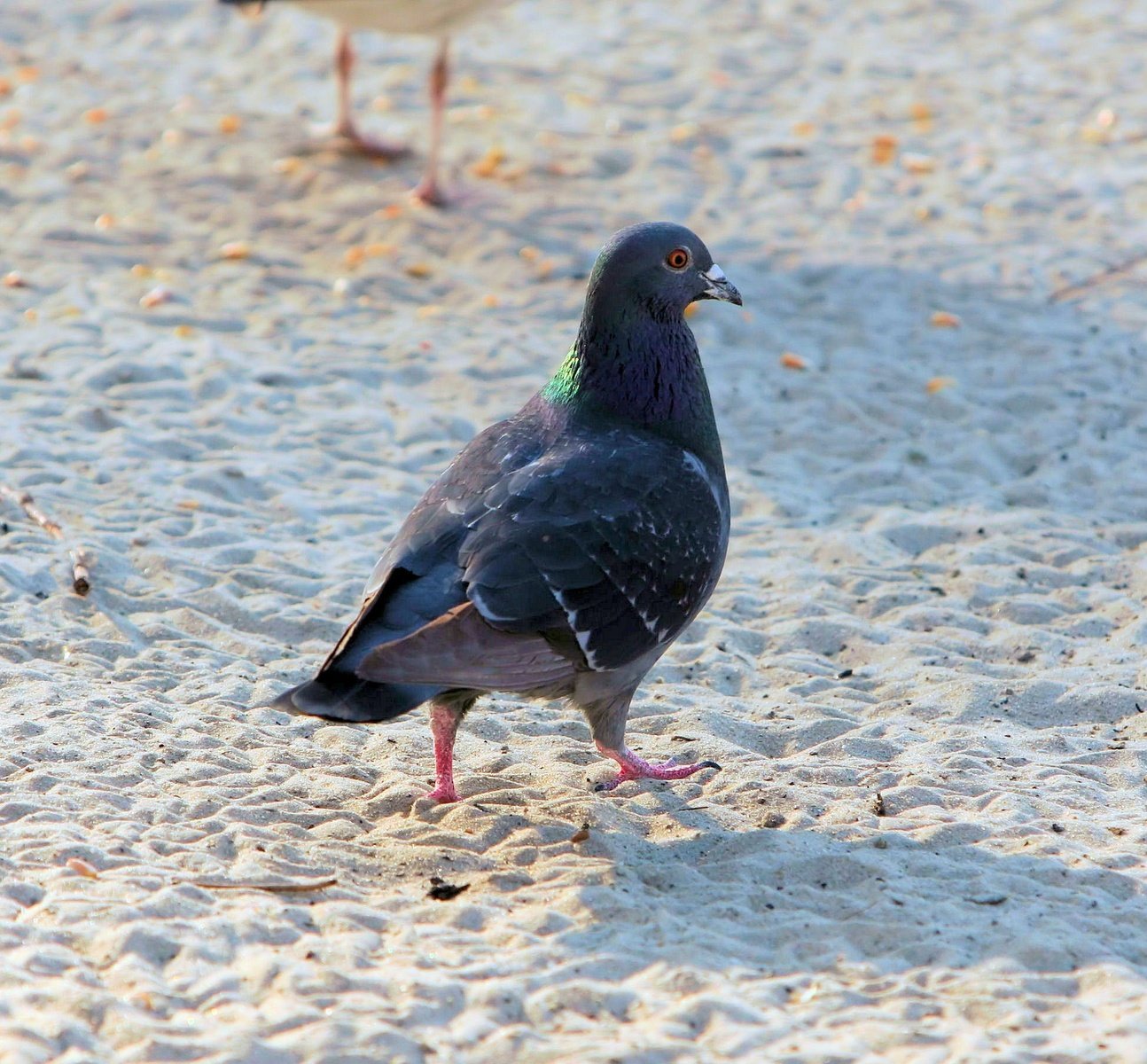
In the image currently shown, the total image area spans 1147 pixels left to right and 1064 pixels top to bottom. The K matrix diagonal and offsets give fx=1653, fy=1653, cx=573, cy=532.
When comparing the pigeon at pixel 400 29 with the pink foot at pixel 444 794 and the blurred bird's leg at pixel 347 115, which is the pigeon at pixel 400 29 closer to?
the blurred bird's leg at pixel 347 115

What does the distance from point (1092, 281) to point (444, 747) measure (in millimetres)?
5278

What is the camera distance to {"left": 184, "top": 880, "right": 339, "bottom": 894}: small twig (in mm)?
4051

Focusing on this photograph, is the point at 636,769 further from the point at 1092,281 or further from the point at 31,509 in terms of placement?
the point at 1092,281

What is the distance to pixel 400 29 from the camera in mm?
9656

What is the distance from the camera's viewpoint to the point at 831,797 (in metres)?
4.72

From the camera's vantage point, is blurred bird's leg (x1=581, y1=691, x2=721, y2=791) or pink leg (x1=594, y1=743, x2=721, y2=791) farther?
pink leg (x1=594, y1=743, x2=721, y2=791)

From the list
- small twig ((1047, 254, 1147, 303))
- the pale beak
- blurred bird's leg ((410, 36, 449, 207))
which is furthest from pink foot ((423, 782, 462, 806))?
blurred bird's leg ((410, 36, 449, 207))

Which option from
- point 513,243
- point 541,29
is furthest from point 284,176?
point 541,29

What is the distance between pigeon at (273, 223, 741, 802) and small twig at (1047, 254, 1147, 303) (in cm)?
396

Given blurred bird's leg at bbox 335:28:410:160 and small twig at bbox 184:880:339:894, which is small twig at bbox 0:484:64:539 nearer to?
small twig at bbox 184:880:339:894

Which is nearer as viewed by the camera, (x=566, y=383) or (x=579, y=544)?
(x=579, y=544)

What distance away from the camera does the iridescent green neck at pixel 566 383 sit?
191 inches

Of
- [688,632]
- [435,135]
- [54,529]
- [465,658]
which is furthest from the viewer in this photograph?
[435,135]

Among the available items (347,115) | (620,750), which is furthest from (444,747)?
(347,115)
